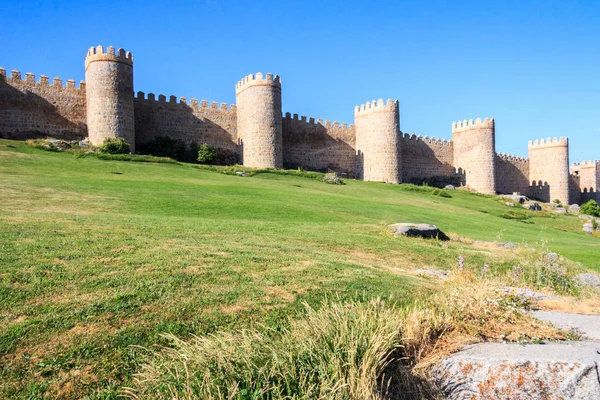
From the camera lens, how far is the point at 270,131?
129ft

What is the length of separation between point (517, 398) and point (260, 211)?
1372 centimetres

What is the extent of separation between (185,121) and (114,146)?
927 cm

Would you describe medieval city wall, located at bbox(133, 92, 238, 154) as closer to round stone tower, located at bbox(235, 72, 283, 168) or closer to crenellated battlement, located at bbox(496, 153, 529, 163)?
round stone tower, located at bbox(235, 72, 283, 168)

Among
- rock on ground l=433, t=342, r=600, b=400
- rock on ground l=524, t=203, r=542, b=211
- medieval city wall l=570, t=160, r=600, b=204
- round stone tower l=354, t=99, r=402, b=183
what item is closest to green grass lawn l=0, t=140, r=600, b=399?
rock on ground l=433, t=342, r=600, b=400

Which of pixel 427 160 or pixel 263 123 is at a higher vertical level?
pixel 263 123

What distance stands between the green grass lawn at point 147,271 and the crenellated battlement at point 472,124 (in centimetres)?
3650

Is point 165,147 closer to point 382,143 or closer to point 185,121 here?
point 185,121

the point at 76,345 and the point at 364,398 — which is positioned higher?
the point at 76,345

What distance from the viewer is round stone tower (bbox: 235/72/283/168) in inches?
1547

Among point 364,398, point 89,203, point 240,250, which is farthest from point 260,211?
point 364,398

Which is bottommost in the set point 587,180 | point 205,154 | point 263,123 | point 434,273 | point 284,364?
point 434,273

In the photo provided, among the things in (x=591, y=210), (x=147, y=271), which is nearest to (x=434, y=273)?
(x=147, y=271)

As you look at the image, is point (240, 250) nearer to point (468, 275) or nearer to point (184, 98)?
point (468, 275)

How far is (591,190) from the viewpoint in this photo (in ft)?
211
